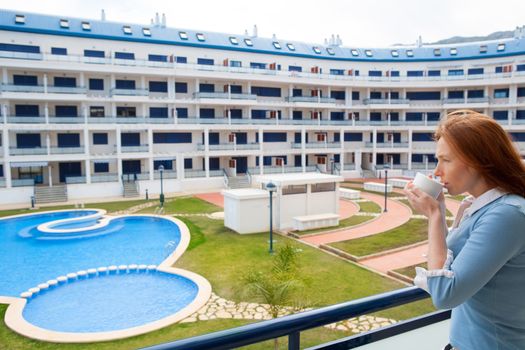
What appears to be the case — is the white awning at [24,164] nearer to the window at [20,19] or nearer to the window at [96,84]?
the window at [96,84]

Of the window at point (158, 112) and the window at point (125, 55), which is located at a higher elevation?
the window at point (125, 55)

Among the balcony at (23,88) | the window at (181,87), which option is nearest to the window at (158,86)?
the window at (181,87)

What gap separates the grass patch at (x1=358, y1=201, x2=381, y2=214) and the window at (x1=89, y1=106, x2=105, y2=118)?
76.7 feet

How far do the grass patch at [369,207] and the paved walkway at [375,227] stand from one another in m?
0.50

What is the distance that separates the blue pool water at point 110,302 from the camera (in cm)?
1145

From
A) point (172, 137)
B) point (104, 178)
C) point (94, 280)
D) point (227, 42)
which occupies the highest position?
point (227, 42)

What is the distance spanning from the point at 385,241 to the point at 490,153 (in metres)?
17.3

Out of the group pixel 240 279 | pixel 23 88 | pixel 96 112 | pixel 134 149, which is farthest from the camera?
pixel 96 112

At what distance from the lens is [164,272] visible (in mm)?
15344

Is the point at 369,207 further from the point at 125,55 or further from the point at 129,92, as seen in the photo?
the point at 125,55

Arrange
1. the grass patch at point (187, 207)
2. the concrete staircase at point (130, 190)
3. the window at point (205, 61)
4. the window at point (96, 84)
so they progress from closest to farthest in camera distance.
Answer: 1. the grass patch at point (187, 207)
2. the concrete staircase at point (130, 190)
3. the window at point (96, 84)
4. the window at point (205, 61)

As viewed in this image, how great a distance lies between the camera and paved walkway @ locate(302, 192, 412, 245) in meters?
19.3

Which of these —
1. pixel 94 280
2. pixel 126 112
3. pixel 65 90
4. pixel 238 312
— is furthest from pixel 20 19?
pixel 238 312

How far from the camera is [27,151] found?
31.9m
